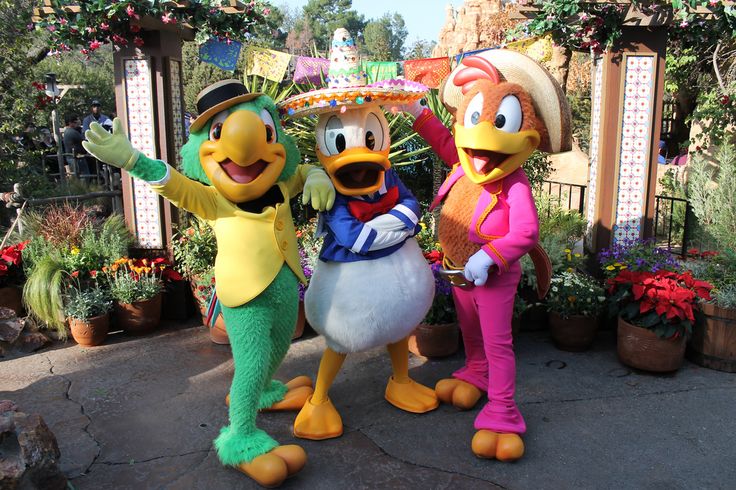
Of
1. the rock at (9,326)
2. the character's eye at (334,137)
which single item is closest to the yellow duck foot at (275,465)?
the character's eye at (334,137)

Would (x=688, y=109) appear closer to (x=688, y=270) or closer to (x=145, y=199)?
(x=688, y=270)

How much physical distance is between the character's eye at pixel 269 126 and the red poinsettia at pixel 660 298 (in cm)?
256

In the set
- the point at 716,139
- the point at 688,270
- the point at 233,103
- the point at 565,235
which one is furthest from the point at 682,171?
the point at 233,103

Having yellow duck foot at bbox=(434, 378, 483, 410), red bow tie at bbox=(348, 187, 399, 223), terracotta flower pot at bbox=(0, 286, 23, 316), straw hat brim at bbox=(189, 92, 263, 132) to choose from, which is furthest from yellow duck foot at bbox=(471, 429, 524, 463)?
terracotta flower pot at bbox=(0, 286, 23, 316)

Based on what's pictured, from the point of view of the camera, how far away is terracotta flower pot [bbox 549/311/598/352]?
13.7 ft

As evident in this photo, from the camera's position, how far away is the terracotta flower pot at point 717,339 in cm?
383

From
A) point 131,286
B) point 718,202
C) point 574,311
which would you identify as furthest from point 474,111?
point 718,202

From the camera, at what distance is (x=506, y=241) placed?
2.86 m

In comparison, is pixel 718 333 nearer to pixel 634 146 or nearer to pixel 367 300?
pixel 634 146

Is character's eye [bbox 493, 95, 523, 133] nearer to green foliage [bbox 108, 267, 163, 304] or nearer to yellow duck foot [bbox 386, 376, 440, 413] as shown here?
yellow duck foot [bbox 386, 376, 440, 413]

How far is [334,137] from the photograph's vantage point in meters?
2.92

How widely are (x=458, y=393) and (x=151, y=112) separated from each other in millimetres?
3367

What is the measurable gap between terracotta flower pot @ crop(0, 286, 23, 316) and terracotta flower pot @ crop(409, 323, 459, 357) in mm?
3152

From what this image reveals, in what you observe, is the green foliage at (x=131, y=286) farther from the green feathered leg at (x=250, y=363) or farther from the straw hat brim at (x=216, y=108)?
the straw hat brim at (x=216, y=108)
